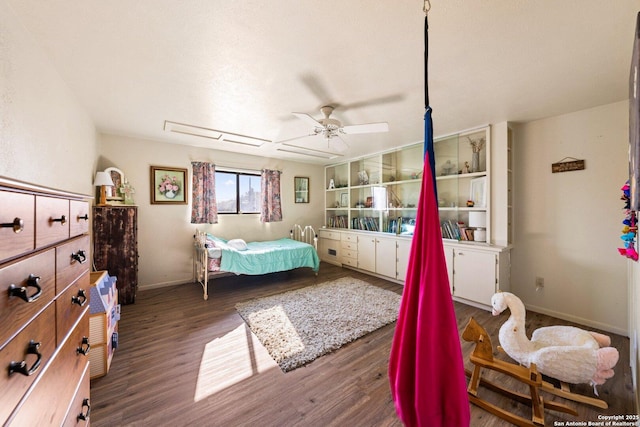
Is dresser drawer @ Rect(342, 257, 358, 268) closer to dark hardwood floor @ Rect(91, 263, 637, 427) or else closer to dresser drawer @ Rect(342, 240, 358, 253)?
dresser drawer @ Rect(342, 240, 358, 253)

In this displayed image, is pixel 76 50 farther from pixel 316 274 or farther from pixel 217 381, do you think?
pixel 316 274

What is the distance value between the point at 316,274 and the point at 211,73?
346cm

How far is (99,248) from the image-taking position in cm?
294

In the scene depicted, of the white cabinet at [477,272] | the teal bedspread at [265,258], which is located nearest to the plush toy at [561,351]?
the white cabinet at [477,272]

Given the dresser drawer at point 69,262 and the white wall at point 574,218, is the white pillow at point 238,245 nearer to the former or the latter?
the dresser drawer at point 69,262

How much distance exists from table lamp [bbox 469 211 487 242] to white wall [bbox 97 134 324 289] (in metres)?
3.72

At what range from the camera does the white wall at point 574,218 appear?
2479mm

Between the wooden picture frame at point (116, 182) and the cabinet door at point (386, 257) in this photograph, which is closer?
the wooden picture frame at point (116, 182)

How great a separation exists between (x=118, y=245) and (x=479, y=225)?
466 centimetres

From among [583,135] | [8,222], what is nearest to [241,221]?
[8,222]

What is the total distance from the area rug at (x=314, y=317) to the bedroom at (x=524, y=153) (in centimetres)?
183

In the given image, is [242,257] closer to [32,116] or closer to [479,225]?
[32,116]

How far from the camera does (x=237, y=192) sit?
15.4ft

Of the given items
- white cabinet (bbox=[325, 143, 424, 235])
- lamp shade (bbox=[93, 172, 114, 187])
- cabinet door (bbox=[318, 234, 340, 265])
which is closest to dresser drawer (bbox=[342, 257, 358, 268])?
cabinet door (bbox=[318, 234, 340, 265])
